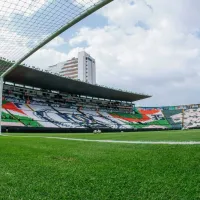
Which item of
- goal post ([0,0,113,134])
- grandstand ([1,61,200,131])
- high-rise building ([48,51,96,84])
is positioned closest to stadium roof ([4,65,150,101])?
grandstand ([1,61,200,131])

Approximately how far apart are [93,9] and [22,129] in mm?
25125

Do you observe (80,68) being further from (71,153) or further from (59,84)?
(71,153)

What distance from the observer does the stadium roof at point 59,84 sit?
3381 centimetres

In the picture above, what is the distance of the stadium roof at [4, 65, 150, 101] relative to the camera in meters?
33.8

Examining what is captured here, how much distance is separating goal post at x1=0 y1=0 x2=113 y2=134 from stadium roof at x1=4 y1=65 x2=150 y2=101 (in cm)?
2081

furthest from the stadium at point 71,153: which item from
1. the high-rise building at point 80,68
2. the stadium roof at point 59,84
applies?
the high-rise building at point 80,68

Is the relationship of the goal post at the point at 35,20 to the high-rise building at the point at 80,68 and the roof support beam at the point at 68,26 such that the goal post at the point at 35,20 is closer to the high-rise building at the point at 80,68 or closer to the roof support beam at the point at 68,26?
the roof support beam at the point at 68,26

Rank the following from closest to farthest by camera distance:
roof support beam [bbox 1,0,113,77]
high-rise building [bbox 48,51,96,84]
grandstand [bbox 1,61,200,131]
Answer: roof support beam [bbox 1,0,113,77] < grandstand [bbox 1,61,200,131] < high-rise building [bbox 48,51,96,84]

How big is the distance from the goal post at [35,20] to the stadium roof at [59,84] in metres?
20.8

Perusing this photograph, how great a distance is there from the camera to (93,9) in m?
6.68

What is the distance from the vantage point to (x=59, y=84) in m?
40.6

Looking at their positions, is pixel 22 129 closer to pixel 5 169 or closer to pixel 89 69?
pixel 5 169

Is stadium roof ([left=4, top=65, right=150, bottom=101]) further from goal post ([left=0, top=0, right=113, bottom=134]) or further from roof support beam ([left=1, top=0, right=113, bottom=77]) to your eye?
goal post ([left=0, top=0, right=113, bottom=134])

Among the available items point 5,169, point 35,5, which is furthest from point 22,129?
point 5,169
